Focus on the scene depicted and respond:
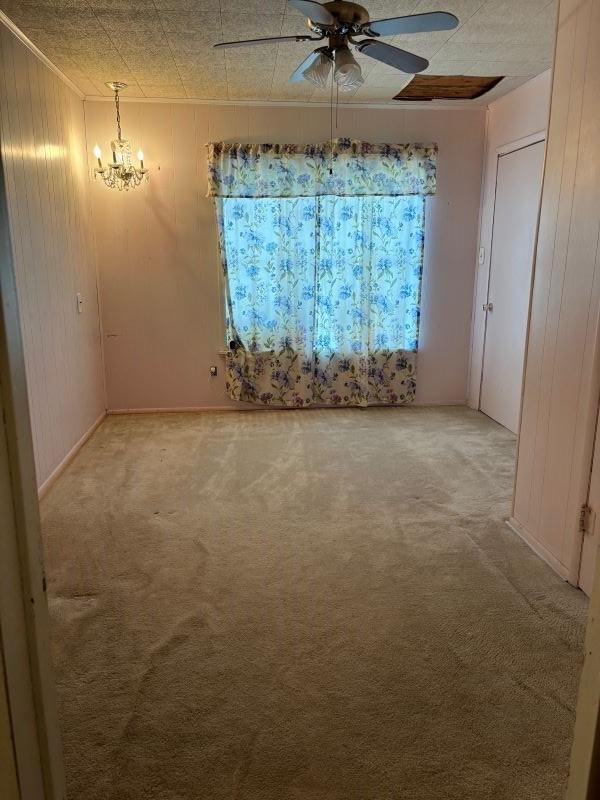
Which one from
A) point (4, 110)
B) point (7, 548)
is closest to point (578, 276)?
point (7, 548)

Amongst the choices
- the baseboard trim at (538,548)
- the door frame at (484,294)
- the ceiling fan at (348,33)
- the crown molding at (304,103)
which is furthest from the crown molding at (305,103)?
the baseboard trim at (538,548)

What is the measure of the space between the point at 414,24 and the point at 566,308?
55.0 inches

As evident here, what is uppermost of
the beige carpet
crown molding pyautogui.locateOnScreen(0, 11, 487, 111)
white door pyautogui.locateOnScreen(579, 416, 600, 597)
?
crown molding pyautogui.locateOnScreen(0, 11, 487, 111)

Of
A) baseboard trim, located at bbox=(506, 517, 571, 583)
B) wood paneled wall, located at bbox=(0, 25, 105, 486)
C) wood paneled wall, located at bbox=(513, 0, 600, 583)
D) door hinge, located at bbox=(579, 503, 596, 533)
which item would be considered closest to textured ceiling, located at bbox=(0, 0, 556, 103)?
wood paneled wall, located at bbox=(0, 25, 105, 486)

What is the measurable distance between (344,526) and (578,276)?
1621 millimetres

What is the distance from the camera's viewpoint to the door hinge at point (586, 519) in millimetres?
2273

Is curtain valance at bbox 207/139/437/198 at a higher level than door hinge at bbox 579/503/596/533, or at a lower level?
higher

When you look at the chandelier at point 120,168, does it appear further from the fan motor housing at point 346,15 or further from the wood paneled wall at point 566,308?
the wood paneled wall at point 566,308

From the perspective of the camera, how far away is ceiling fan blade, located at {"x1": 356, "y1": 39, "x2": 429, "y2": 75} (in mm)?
2578

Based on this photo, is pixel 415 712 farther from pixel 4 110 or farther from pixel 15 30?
pixel 15 30

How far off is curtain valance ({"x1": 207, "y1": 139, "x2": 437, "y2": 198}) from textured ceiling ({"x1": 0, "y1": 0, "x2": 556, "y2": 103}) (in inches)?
16.0

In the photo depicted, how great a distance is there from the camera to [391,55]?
8.77 ft

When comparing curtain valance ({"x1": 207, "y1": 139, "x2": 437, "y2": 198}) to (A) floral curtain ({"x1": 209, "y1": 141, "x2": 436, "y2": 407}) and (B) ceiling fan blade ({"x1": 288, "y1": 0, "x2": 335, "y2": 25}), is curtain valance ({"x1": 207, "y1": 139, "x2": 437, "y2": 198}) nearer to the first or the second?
(A) floral curtain ({"x1": 209, "y1": 141, "x2": 436, "y2": 407})

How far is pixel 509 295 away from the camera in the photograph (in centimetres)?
450
